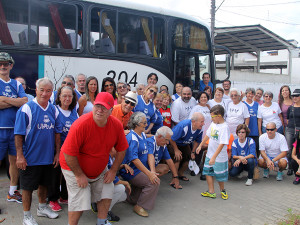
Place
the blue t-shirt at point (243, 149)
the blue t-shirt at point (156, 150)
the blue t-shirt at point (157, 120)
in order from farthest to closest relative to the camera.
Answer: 1. the blue t-shirt at point (243, 149)
2. the blue t-shirt at point (157, 120)
3. the blue t-shirt at point (156, 150)

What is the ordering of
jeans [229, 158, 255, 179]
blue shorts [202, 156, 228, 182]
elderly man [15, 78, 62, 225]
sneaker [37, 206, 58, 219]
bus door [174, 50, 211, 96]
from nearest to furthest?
1. elderly man [15, 78, 62, 225]
2. sneaker [37, 206, 58, 219]
3. blue shorts [202, 156, 228, 182]
4. jeans [229, 158, 255, 179]
5. bus door [174, 50, 211, 96]

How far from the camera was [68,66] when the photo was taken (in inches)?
231

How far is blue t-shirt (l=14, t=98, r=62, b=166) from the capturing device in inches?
127

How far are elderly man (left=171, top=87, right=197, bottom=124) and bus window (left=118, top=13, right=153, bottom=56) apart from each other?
1.51 meters

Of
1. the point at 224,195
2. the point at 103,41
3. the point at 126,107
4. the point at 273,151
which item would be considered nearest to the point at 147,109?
the point at 126,107

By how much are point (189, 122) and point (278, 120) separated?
98.3 inches

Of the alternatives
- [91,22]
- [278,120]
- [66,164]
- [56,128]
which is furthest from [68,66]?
[278,120]

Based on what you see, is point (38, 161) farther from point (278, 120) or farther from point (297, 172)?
point (278, 120)

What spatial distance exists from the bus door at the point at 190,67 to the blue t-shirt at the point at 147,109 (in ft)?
7.37

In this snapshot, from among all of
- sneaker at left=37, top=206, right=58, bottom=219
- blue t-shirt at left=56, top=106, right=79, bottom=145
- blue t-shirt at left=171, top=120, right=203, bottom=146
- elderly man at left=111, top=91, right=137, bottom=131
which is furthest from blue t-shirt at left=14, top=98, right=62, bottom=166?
blue t-shirt at left=171, top=120, right=203, bottom=146

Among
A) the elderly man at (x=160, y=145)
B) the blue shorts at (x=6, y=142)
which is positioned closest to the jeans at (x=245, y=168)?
the elderly man at (x=160, y=145)

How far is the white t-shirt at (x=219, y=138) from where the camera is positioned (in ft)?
14.7

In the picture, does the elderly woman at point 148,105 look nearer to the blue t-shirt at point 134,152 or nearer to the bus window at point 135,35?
the blue t-shirt at point 134,152

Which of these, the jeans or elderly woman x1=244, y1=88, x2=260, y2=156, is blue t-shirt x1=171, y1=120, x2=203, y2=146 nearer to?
the jeans
